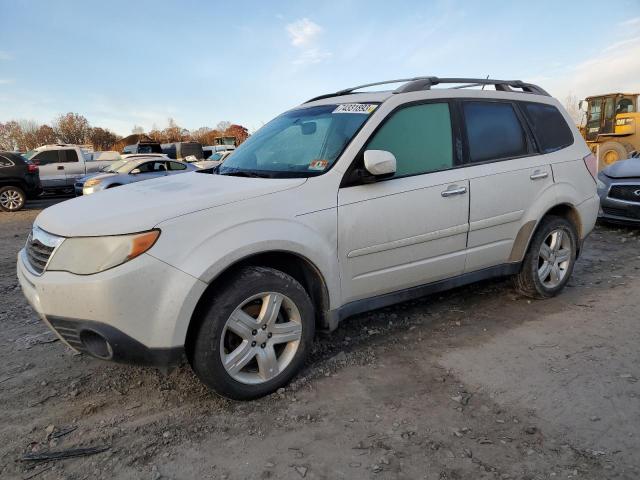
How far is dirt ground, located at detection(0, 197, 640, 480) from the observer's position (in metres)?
2.23

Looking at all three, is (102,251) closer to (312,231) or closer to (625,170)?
(312,231)

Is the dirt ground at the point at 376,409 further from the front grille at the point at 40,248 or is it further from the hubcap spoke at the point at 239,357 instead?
the front grille at the point at 40,248

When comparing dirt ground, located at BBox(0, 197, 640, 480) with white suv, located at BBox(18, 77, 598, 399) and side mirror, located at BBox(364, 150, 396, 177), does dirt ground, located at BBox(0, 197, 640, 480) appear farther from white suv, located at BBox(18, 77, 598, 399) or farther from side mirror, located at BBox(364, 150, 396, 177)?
side mirror, located at BBox(364, 150, 396, 177)

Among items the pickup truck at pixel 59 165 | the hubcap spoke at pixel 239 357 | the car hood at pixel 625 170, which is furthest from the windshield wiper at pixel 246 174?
the pickup truck at pixel 59 165

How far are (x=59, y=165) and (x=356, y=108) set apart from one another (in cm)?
1491

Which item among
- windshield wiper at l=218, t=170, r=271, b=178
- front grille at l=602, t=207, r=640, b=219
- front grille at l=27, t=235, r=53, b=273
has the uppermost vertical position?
windshield wiper at l=218, t=170, r=271, b=178

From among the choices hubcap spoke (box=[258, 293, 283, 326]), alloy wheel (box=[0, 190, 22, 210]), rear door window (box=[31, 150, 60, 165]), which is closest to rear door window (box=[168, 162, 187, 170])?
alloy wheel (box=[0, 190, 22, 210])

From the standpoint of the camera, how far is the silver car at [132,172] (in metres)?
12.7

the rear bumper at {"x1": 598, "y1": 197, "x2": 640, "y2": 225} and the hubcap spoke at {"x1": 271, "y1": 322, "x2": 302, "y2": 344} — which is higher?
the hubcap spoke at {"x1": 271, "y1": 322, "x2": 302, "y2": 344}

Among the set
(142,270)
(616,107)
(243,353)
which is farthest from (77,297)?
(616,107)

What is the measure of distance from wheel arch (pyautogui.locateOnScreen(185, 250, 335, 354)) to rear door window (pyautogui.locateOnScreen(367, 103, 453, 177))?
89 centimetres

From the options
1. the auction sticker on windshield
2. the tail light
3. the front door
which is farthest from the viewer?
the tail light

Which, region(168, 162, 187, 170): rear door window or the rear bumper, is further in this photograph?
region(168, 162, 187, 170): rear door window

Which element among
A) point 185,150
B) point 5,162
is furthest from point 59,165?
point 185,150
